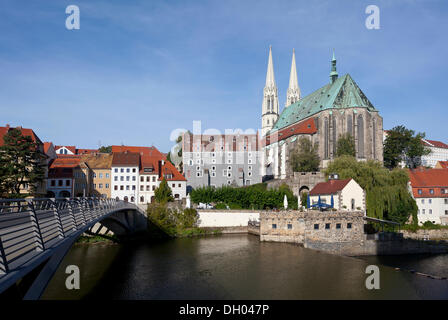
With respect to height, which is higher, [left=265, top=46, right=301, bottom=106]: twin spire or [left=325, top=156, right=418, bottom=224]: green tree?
[left=265, top=46, right=301, bottom=106]: twin spire

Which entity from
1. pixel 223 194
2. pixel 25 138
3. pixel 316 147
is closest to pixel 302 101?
pixel 316 147

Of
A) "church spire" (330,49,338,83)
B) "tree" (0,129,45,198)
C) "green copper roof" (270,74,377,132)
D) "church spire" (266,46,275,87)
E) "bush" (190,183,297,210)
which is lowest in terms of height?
"bush" (190,183,297,210)

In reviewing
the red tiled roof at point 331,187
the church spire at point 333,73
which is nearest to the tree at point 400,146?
the church spire at point 333,73

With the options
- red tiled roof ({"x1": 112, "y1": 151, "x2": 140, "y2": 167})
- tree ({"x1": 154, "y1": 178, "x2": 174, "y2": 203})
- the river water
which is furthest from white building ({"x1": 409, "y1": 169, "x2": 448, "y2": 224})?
red tiled roof ({"x1": 112, "y1": 151, "x2": 140, "y2": 167})

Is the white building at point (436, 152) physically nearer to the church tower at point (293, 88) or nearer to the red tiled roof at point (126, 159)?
the church tower at point (293, 88)

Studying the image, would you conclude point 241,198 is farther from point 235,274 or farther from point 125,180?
point 235,274

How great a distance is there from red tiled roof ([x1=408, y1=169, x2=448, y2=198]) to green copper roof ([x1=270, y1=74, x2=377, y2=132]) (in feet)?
83.7

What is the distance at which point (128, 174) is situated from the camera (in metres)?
57.4

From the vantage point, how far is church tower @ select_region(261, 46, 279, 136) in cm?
10925

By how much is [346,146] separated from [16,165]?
54637 millimetres

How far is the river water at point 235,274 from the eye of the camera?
2002cm

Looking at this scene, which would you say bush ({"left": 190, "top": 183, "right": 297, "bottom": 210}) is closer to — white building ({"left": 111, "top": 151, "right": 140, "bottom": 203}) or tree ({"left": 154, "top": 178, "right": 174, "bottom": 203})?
tree ({"left": 154, "top": 178, "right": 174, "bottom": 203})

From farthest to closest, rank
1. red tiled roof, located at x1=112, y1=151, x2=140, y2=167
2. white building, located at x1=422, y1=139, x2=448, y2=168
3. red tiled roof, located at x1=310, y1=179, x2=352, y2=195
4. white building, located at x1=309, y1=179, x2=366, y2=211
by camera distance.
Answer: white building, located at x1=422, y1=139, x2=448, y2=168
red tiled roof, located at x1=112, y1=151, x2=140, y2=167
red tiled roof, located at x1=310, y1=179, x2=352, y2=195
white building, located at x1=309, y1=179, x2=366, y2=211
